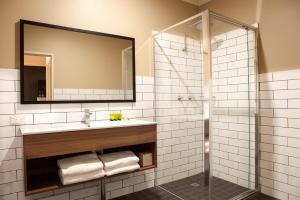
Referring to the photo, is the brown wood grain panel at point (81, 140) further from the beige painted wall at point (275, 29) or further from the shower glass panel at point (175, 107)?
the beige painted wall at point (275, 29)

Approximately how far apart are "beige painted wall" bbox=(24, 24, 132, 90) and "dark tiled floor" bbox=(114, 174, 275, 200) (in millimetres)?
1201

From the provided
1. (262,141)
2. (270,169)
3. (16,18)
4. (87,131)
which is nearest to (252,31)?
(262,141)

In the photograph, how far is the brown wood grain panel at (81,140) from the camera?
1501mm

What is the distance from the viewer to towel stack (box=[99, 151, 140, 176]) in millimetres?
1819

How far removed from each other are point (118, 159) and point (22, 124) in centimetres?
86

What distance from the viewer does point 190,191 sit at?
2303 millimetres

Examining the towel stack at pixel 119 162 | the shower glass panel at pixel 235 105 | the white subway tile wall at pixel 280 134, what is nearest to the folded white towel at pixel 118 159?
the towel stack at pixel 119 162

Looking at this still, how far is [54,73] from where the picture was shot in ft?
6.23

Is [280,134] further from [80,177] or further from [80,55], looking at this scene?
[80,55]

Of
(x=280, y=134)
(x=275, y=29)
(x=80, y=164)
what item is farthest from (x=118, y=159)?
(x=275, y=29)

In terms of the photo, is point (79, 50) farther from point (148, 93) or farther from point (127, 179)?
point (127, 179)

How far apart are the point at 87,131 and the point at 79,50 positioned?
827 millimetres

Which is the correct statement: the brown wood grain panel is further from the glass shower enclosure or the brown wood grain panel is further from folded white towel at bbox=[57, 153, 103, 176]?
the glass shower enclosure

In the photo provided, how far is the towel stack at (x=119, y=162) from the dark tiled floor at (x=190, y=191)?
520 millimetres
